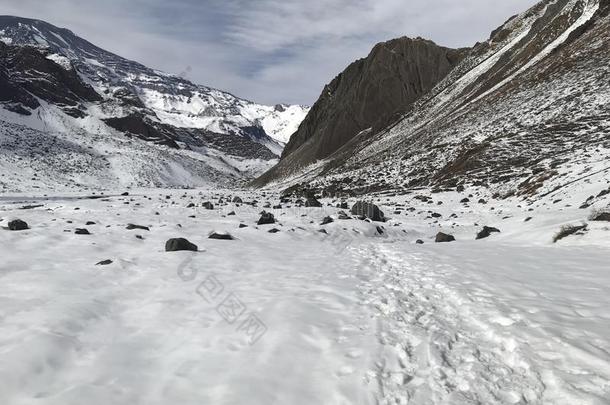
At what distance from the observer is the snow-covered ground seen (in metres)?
5.14

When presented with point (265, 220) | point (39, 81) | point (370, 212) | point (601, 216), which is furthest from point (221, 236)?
point (39, 81)

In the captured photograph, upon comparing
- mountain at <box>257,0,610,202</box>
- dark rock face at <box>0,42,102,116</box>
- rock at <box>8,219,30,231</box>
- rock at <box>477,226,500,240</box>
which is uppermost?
dark rock face at <box>0,42,102,116</box>

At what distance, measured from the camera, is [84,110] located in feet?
553

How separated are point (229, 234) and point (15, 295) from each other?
29.6 ft

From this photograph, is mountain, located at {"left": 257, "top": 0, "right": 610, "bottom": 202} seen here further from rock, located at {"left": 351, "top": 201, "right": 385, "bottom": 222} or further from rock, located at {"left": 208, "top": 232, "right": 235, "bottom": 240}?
rock, located at {"left": 208, "top": 232, "right": 235, "bottom": 240}

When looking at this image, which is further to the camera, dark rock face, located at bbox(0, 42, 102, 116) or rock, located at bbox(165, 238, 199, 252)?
dark rock face, located at bbox(0, 42, 102, 116)

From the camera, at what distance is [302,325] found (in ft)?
23.8

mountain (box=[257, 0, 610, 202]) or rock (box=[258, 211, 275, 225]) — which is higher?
mountain (box=[257, 0, 610, 202])

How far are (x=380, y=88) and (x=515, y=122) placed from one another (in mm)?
68542

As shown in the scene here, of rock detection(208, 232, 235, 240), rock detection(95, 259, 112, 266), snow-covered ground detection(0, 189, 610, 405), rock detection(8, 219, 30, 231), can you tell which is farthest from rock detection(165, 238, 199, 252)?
rock detection(8, 219, 30, 231)

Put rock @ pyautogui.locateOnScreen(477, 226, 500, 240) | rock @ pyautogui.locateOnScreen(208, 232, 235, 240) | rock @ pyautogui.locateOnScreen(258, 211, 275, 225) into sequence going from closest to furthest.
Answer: rock @ pyautogui.locateOnScreen(208, 232, 235, 240) < rock @ pyautogui.locateOnScreen(477, 226, 500, 240) < rock @ pyautogui.locateOnScreen(258, 211, 275, 225)

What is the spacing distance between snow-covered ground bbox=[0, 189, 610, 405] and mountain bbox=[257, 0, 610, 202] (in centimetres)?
1696

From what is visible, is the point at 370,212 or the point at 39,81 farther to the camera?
the point at 39,81

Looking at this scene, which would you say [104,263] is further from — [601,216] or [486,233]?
[601,216]
